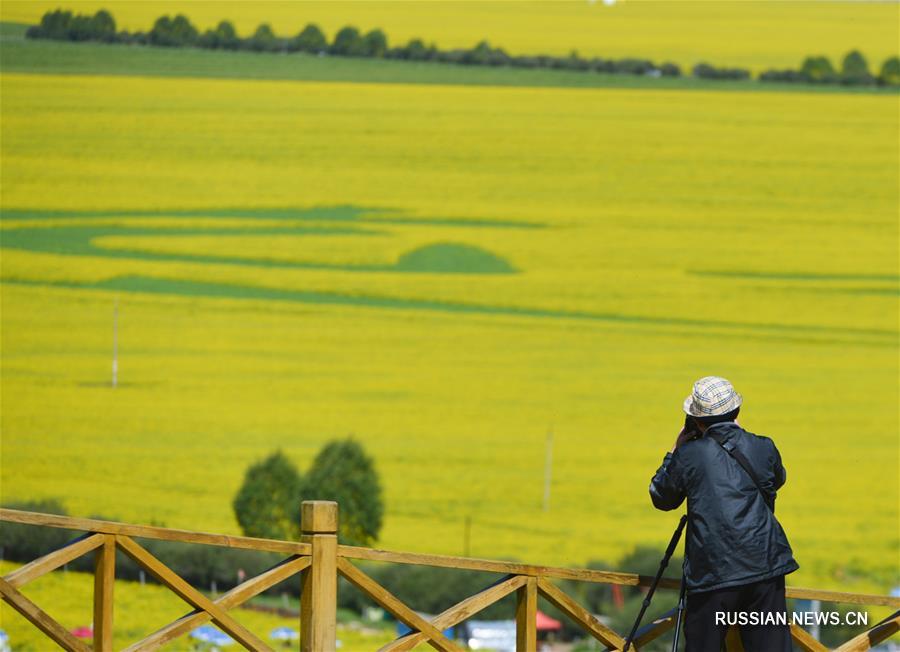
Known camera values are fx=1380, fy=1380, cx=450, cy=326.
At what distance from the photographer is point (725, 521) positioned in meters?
3.05

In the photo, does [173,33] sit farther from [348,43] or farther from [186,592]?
[186,592]

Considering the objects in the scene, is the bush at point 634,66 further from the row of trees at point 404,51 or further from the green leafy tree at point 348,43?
the green leafy tree at point 348,43

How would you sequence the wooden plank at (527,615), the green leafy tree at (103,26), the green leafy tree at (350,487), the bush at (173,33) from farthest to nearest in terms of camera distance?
the bush at (173,33) → the green leafy tree at (103,26) → the green leafy tree at (350,487) → the wooden plank at (527,615)

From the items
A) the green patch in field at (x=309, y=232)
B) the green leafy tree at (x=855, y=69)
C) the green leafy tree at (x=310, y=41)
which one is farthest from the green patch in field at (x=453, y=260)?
the green leafy tree at (x=855, y=69)

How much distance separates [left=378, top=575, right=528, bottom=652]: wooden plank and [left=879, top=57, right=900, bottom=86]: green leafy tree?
19985 mm

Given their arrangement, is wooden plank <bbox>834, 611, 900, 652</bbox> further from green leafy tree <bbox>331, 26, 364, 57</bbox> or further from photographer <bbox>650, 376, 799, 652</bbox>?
green leafy tree <bbox>331, 26, 364, 57</bbox>

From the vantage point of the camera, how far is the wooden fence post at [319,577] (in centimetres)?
330

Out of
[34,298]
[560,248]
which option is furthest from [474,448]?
[34,298]

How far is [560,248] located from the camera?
70.5 ft

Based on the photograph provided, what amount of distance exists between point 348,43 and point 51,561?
61.1ft

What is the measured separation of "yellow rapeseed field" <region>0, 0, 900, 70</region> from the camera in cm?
2070

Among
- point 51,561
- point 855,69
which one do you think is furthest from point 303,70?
point 51,561

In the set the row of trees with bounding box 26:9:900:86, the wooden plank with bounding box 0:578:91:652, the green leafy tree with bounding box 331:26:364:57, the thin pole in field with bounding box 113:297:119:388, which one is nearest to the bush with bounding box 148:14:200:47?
the row of trees with bounding box 26:9:900:86

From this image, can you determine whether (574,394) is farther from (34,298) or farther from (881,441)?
(34,298)
